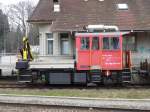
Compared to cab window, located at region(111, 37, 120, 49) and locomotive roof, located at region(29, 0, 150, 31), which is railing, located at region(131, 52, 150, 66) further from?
cab window, located at region(111, 37, 120, 49)

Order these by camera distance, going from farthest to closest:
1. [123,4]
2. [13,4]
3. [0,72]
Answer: [13,4]
[123,4]
[0,72]

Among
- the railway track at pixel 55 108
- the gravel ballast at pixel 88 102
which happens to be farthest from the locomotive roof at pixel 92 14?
the railway track at pixel 55 108

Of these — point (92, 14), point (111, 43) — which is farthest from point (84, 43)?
point (92, 14)

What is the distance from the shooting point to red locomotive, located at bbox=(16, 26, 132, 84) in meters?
23.6

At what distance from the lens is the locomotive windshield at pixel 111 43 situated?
23578 millimetres

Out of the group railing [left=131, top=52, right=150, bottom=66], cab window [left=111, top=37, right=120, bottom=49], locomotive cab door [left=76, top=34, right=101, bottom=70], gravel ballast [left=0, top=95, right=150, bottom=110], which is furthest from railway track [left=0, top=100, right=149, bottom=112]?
railing [left=131, top=52, right=150, bottom=66]

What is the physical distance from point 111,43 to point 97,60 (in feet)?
3.85

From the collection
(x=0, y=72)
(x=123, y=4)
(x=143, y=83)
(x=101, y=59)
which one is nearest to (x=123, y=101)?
(x=101, y=59)

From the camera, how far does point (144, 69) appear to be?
85.2 ft

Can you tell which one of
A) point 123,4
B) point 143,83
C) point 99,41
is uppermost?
point 123,4

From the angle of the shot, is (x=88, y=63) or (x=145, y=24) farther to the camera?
(x=145, y=24)

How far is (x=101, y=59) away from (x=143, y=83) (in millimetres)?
3294

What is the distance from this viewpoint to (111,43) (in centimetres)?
2362

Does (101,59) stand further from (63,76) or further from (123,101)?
(123,101)
